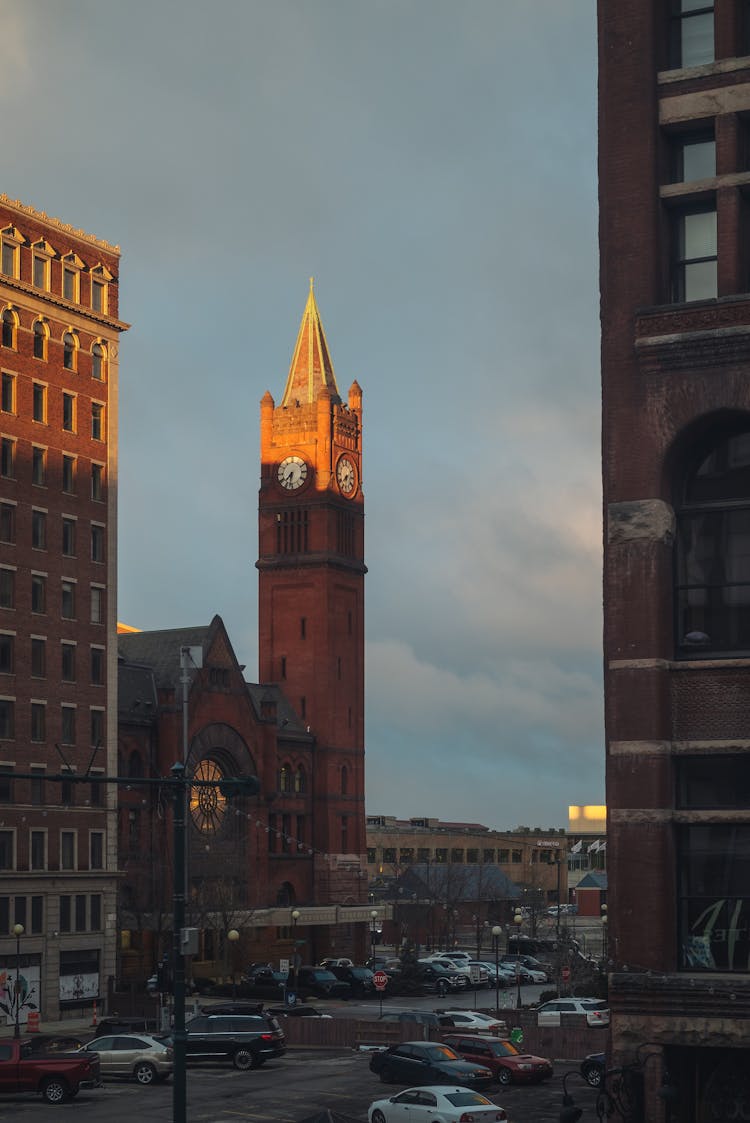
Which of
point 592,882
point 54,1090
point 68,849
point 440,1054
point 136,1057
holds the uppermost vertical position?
point 68,849

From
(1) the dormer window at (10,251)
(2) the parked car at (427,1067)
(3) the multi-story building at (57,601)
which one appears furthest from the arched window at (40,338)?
(2) the parked car at (427,1067)

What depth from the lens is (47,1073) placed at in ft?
162

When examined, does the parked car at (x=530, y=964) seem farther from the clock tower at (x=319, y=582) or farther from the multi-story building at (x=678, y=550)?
the multi-story building at (x=678, y=550)

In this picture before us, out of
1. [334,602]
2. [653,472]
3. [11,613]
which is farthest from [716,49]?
[334,602]

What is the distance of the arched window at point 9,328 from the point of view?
276ft

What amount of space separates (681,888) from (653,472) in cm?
771

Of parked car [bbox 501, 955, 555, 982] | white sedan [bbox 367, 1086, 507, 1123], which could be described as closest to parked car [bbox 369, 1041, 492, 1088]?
white sedan [bbox 367, 1086, 507, 1123]

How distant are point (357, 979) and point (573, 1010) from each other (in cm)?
3023

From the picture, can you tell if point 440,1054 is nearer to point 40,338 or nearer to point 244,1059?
point 244,1059

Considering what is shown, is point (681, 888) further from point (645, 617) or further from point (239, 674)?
point (239, 674)

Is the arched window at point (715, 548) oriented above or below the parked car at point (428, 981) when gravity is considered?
above

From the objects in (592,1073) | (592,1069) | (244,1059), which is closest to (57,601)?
(244,1059)

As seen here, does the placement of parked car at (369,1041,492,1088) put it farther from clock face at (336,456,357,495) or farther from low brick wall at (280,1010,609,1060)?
clock face at (336,456,357,495)

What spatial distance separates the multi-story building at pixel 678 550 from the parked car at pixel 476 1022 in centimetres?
3148
